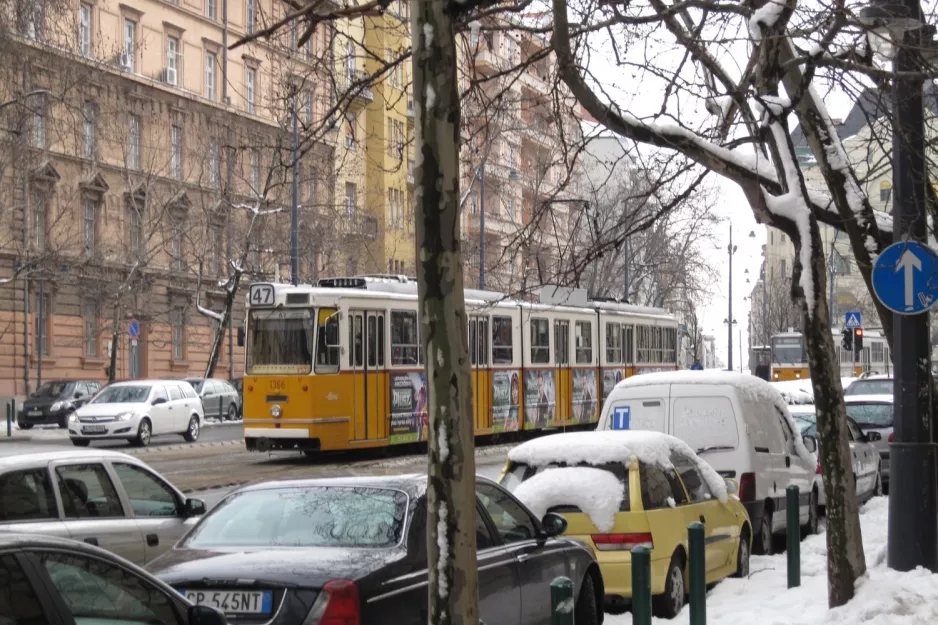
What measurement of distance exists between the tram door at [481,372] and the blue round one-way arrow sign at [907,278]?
19129 mm

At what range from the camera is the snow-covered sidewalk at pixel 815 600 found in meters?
9.32

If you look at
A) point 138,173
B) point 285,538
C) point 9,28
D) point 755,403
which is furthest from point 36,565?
point 138,173

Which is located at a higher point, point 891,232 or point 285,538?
point 891,232

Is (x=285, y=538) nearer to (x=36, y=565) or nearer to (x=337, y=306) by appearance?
(x=36, y=565)

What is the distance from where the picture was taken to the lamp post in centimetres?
1045

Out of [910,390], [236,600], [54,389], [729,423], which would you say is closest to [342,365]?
[729,423]

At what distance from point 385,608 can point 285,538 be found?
0.97 metres

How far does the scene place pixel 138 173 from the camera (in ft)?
157

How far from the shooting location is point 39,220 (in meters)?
43.6

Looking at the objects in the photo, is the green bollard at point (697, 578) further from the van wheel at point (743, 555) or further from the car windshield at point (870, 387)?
the car windshield at point (870, 387)

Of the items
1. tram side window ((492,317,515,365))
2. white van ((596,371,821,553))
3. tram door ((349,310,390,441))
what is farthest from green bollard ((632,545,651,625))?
tram side window ((492,317,515,365))

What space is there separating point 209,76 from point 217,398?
57.1ft

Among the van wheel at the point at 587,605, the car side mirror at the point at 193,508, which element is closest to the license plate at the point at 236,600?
the van wheel at the point at 587,605

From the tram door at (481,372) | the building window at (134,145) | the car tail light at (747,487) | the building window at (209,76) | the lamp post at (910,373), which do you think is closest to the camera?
the lamp post at (910,373)
